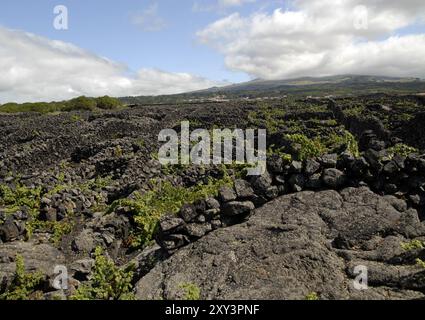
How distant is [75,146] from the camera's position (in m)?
31.8

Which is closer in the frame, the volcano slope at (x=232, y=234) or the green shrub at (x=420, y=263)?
the green shrub at (x=420, y=263)

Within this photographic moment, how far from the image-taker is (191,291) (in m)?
8.95

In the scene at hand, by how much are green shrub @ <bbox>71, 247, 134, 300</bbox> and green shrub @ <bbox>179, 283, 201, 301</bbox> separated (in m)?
1.22

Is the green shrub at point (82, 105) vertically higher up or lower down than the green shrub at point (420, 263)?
higher up

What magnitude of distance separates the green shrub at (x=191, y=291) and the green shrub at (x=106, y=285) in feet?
4.01

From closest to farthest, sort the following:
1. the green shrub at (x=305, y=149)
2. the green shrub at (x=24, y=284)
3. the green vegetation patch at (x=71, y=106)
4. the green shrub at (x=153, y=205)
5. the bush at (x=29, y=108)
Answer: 1. the green shrub at (x=24, y=284)
2. the green shrub at (x=153, y=205)
3. the green shrub at (x=305, y=149)
4. the bush at (x=29, y=108)
5. the green vegetation patch at (x=71, y=106)

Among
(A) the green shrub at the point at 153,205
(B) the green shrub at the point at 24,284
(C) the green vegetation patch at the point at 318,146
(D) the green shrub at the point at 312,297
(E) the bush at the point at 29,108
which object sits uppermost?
(E) the bush at the point at 29,108

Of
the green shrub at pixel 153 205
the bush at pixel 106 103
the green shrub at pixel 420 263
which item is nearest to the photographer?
the green shrub at pixel 420 263

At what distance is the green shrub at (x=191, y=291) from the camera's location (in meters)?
8.88

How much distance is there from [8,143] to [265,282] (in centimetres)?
3304

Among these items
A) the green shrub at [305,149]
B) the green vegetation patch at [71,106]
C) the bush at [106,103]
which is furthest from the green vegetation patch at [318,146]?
the bush at [106,103]

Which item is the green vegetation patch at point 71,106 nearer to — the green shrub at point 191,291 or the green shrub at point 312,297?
the green shrub at point 191,291
